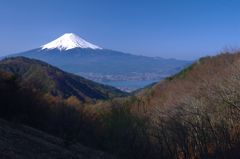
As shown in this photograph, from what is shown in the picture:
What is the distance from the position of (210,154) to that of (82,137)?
25.1 m

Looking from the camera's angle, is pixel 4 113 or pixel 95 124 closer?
pixel 4 113

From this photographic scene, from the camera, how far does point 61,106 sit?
46375mm

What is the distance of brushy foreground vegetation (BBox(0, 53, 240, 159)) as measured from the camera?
10906 mm

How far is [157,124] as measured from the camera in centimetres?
1792

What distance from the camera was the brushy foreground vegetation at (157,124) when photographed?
1091 cm

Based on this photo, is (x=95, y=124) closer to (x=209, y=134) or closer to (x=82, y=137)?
(x=82, y=137)

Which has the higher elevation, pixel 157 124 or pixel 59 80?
pixel 157 124

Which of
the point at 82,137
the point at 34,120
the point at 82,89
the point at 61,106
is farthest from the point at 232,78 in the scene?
the point at 82,89

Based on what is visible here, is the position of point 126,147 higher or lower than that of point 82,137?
higher

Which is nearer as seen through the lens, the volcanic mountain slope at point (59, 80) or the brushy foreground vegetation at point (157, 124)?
the brushy foreground vegetation at point (157, 124)

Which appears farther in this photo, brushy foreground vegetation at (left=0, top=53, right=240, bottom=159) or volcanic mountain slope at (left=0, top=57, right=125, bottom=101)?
volcanic mountain slope at (left=0, top=57, right=125, bottom=101)

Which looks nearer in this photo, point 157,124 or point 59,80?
point 157,124

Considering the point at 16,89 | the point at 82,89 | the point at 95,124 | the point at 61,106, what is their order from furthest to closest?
the point at 82,89, the point at 61,106, the point at 95,124, the point at 16,89

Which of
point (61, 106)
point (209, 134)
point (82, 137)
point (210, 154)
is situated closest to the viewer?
point (210, 154)
